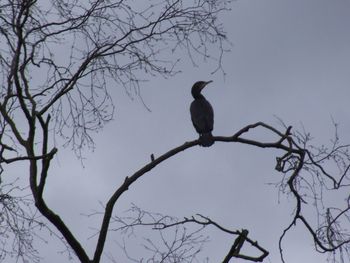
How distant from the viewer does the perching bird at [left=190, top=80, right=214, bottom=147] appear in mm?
10609

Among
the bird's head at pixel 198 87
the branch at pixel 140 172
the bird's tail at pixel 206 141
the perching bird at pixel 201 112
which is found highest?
the bird's head at pixel 198 87

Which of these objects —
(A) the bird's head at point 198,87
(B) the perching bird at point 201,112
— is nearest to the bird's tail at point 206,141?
(B) the perching bird at point 201,112

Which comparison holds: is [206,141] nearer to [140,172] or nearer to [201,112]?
[201,112]

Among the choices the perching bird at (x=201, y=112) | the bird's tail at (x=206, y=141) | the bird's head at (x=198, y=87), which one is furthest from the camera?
the bird's head at (x=198, y=87)

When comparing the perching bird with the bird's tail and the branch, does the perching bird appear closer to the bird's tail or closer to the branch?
the bird's tail

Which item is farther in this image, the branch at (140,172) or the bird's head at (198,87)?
the bird's head at (198,87)

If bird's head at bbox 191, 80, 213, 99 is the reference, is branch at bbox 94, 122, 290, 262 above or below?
below

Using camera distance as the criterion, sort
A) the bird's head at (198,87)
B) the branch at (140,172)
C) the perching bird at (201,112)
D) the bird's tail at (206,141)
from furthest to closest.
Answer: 1. the bird's head at (198,87)
2. the perching bird at (201,112)
3. the bird's tail at (206,141)
4. the branch at (140,172)

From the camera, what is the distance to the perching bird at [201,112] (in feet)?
34.8

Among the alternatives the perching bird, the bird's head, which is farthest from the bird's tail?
the bird's head

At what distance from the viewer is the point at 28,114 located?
7.34m

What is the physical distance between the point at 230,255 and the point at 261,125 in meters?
1.22

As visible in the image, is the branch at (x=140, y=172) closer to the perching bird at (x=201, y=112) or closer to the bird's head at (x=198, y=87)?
the perching bird at (x=201, y=112)

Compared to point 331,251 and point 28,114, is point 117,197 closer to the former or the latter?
point 28,114
